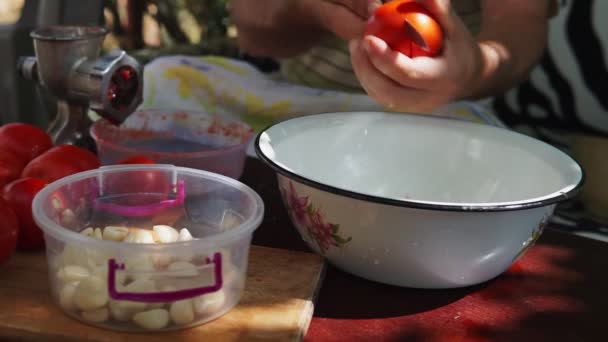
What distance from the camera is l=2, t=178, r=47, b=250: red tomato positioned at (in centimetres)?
65

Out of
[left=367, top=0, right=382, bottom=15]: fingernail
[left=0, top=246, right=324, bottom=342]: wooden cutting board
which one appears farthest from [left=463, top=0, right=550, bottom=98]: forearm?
[left=0, top=246, right=324, bottom=342]: wooden cutting board

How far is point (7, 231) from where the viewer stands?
1.98ft

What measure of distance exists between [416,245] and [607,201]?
34.2 inches

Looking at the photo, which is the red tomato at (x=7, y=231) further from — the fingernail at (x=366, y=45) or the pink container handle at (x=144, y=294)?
the fingernail at (x=366, y=45)

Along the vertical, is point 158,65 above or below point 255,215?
below

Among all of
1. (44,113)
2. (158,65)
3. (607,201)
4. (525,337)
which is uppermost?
(525,337)

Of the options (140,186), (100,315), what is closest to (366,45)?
(140,186)

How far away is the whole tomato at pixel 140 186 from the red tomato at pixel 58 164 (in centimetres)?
8

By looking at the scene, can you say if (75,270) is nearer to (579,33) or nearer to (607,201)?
(607,201)

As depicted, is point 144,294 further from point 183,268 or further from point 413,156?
point 413,156

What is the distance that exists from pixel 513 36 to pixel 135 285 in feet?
2.78

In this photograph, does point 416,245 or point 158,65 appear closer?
point 416,245

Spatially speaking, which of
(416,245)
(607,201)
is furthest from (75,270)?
(607,201)

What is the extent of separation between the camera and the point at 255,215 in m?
0.60
